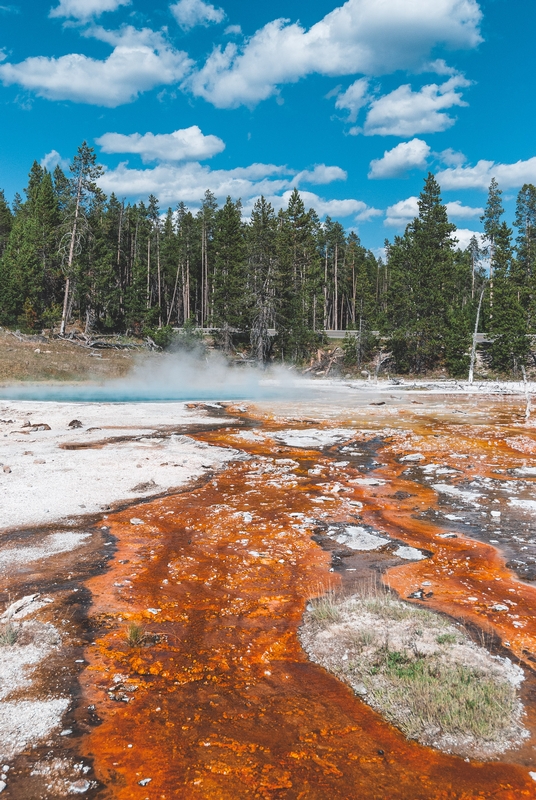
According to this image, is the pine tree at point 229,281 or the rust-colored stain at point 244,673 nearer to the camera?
the rust-colored stain at point 244,673

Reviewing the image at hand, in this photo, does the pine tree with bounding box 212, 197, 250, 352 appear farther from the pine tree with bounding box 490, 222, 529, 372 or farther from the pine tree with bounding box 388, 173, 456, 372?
the pine tree with bounding box 490, 222, 529, 372

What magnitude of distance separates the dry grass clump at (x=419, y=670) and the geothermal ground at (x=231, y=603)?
10cm

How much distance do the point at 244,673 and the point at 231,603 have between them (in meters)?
1.37

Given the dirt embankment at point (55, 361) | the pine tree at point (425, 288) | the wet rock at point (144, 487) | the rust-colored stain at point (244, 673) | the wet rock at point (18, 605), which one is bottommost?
the rust-colored stain at point (244, 673)

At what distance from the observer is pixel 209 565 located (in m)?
7.19

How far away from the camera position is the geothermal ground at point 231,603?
11.9ft

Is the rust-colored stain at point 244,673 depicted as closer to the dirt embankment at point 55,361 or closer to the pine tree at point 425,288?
the dirt embankment at point 55,361

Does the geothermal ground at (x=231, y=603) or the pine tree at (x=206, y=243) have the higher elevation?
the pine tree at (x=206, y=243)

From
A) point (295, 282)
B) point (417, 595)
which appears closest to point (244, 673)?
point (417, 595)

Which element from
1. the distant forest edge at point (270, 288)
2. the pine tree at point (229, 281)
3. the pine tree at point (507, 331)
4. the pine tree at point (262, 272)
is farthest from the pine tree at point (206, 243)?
the pine tree at point (507, 331)

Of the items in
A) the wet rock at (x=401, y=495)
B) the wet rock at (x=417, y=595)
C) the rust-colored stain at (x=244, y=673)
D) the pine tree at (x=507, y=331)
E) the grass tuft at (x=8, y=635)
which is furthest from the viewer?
the pine tree at (x=507, y=331)

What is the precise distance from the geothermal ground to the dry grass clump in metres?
0.10

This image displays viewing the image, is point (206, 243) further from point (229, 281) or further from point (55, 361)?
point (55, 361)

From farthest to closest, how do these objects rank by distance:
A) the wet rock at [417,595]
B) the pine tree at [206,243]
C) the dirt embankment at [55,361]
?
the pine tree at [206,243]
the dirt embankment at [55,361]
the wet rock at [417,595]
